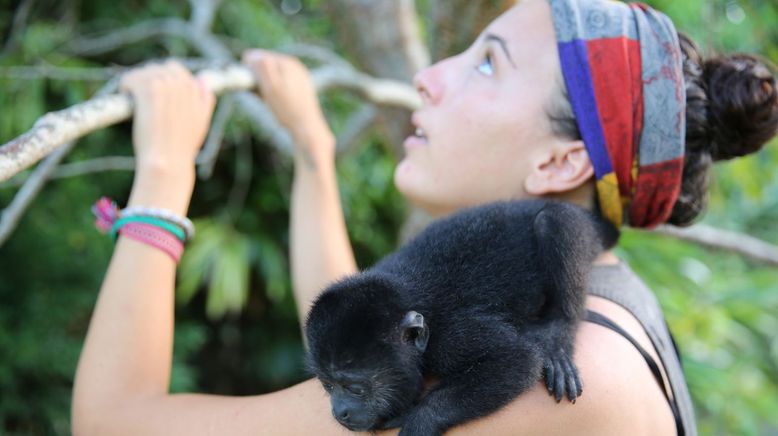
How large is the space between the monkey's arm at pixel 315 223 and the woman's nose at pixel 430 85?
557 millimetres

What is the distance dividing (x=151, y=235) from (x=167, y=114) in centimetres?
38

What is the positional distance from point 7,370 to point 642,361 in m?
3.58

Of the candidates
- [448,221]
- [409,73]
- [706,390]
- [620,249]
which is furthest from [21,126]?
[706,390]

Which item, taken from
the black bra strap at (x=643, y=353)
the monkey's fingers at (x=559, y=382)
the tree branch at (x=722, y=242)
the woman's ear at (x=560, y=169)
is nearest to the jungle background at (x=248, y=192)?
the tree branch at (x=722, y=242)

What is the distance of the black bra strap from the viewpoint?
1.72 metres

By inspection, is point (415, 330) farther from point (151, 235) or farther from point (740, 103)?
point (740, 103)

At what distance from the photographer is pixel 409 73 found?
143 inches

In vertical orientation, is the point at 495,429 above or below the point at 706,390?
above

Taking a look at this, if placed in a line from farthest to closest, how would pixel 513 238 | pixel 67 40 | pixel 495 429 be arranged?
pixel 67 40 < pixel 513 238 < pixel 495 429

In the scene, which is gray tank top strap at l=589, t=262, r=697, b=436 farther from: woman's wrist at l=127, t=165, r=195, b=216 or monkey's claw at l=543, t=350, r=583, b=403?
woman's wrist at l=127, t=165, r=195, b=216

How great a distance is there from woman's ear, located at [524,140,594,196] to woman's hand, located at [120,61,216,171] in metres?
0.97

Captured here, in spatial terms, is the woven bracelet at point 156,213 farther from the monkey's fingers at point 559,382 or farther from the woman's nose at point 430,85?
the monkey's fingers at point 559,382

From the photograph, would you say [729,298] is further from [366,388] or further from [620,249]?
[366,388]

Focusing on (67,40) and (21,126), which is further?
(67,40)
